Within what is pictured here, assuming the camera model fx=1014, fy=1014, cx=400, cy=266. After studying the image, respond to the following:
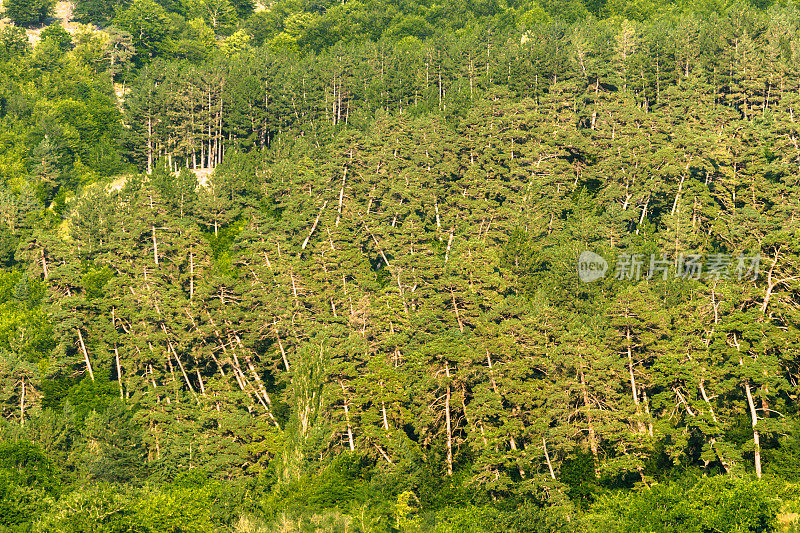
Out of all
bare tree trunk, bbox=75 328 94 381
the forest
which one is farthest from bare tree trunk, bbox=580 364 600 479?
bare tree trunk, bbox=75 328 94 381

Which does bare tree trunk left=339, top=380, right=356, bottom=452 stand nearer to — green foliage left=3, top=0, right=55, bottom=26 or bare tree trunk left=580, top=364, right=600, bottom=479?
bare tree trunk left=580, top=364, right=600, bottom=479

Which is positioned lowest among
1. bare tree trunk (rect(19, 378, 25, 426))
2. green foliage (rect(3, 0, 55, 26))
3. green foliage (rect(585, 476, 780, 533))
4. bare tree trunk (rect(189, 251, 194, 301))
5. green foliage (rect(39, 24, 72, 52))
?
bare tree trunk (rect(19, 378, 25, 426))

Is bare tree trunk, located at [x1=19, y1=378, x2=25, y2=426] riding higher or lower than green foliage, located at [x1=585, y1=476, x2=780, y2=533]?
lower

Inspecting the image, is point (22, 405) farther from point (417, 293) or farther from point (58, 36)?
point (58, 36)

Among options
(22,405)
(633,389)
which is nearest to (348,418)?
(633,389)

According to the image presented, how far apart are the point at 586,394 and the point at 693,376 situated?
7.70m

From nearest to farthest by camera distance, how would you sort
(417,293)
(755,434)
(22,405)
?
(755,434), (22,405), (417,293)

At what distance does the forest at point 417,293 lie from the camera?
232 feet

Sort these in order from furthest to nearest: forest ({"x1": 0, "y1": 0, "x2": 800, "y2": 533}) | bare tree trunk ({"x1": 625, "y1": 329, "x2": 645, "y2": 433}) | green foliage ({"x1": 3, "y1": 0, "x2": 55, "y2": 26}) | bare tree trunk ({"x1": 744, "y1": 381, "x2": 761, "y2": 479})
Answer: green foliage ({"x1": 3, "y1": 0, "x2": 55, "y2": 26}) → bare tree trunk ({"x1": 625, "y1": 329, "x2": 645, "y2": 433}) → forest ({"x1": 0, "y1": 0, "x2": 800, "y2": 533}) → bare tree trunk ({"x1": 744, "y1": 381, "x2": 761, "y2": 479})

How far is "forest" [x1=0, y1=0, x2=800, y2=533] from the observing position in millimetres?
70625

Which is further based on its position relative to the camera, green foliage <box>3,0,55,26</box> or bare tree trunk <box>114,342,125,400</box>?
green foliage <box>3,0,55,26</box>

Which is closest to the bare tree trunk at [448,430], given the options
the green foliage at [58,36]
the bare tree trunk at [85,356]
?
the bare tree trunk at [85,356]

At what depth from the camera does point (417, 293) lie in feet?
284

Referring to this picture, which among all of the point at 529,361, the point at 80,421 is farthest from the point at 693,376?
the point at 80,421
